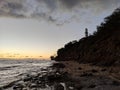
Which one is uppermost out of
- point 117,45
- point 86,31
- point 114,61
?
point 86,31

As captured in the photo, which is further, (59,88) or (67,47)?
(67,47)

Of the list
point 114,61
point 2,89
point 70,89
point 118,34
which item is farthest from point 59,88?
point 118,34

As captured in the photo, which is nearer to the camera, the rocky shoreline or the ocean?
the rocky shoreline

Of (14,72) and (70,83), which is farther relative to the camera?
(14,72)

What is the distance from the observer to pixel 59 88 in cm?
2036

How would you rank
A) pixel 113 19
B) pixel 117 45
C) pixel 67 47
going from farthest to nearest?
pixel 67 47 → pixel 113 19 → pixel 117 45

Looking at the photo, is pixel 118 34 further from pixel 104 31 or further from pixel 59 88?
pixel 59 88

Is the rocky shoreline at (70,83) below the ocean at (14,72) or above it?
below

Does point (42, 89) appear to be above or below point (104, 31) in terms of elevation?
below

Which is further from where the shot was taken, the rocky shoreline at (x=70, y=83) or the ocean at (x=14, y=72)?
the ocean at (x=14, y=72)

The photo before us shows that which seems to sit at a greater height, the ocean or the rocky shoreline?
the ocean

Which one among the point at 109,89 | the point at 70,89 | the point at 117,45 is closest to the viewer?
the point at 109,89

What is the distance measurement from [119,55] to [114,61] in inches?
48.2

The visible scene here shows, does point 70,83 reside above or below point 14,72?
below
